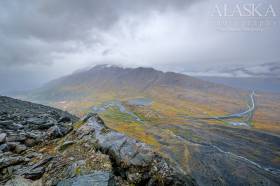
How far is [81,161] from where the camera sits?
1211 cm

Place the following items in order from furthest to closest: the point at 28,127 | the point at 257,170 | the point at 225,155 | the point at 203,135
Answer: the point at 203,135
the point at 225,155
the point at 257,170
the point at 28,127

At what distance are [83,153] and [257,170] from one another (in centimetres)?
7122

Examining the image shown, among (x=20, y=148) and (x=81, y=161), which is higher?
(x=20, y=148)

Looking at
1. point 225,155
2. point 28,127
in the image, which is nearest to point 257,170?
point 225,155

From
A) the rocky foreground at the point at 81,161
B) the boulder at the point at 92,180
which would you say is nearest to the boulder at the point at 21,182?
the rocky foreground at the point at 81,161

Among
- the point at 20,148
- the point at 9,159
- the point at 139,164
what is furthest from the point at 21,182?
the point at 139,164

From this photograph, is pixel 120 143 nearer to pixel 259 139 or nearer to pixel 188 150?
pixel 188 150

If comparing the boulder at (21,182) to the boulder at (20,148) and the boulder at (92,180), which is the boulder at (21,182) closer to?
the boulder at (92,180)

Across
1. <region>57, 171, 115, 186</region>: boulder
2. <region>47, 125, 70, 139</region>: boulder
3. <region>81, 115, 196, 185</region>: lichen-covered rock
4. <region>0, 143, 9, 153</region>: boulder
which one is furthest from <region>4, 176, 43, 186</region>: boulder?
<region>47, 125, 70, 139</region>: boulder

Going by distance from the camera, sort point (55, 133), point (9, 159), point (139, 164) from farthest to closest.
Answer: point (55, 133)
point (139, 164)
point (9, 159)

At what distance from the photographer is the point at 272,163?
238 ft

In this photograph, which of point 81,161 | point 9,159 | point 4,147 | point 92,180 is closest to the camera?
point 92,180

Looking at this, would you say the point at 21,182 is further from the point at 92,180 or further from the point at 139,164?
the point at 139,164

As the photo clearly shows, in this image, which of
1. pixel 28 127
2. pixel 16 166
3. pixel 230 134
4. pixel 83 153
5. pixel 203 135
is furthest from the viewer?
pixel 230 134
